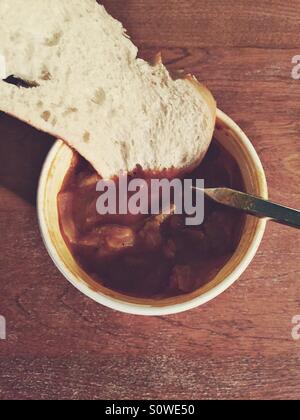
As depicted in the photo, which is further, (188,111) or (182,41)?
(182,41)

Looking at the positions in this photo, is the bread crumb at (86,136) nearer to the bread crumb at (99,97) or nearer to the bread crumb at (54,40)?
the bread crumb at (99,97)

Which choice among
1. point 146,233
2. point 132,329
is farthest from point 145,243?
point 132,329

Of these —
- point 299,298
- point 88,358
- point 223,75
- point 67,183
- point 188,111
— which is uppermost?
point 223,75

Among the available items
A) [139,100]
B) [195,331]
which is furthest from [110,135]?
[195,331]

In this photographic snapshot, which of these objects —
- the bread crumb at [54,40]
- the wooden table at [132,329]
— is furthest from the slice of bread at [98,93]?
the wooden table at [132,329]

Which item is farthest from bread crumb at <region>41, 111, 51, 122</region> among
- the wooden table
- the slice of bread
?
the wooden table

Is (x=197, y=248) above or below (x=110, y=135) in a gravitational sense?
below

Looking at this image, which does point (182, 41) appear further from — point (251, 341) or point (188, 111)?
point (251, 341)
